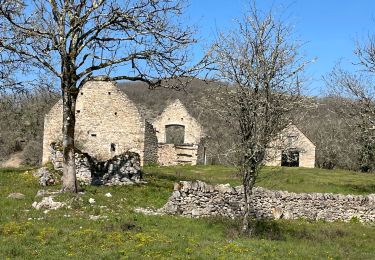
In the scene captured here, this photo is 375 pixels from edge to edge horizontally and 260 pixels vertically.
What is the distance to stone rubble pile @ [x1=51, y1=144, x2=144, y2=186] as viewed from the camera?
64.4ft

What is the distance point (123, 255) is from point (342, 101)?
18.7 metres

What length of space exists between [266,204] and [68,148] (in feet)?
24.9

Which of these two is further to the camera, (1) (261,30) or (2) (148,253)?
(1) (261,30)

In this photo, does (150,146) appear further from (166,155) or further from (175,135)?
(175,135)

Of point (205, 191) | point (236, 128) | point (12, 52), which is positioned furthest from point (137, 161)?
point (236, 128)

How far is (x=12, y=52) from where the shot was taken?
17.6 m

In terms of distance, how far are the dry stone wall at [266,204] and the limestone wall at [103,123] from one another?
16.9 meters

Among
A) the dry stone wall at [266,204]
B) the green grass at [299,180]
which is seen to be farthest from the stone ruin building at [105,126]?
the dry stone wall at [266,204]

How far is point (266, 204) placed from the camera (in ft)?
57.0

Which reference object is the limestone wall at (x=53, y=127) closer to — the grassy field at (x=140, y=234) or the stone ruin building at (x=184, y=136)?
the stone ruin building at (x=184, y=136)

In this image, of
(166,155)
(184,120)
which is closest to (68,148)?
(166,155)

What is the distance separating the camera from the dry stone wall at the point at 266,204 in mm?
15781

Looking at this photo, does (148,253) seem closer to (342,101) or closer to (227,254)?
(227,254)

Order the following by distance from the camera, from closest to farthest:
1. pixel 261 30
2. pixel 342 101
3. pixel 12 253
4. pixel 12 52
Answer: pixel 12 253 → pixel 261 30 → pixel 12 52 → pixel 342 101
